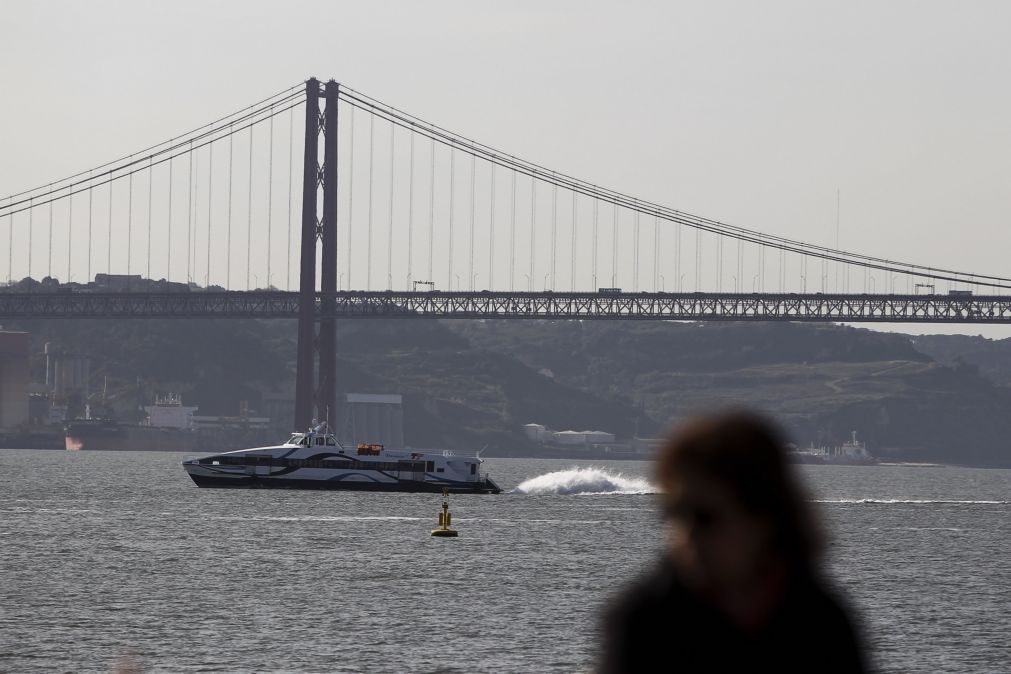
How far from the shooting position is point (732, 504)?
139 inches

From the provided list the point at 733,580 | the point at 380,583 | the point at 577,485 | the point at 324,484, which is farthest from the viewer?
the point at 577,485

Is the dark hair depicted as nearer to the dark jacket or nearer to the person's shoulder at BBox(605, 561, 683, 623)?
the dark jacket

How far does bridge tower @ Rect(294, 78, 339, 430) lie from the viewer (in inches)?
5699

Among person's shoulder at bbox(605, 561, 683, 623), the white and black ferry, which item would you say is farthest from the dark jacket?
the white and black ferry

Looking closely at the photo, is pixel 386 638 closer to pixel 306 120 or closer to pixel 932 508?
pixel 932 508

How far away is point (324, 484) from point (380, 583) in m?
53.5

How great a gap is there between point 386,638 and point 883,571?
2991cm

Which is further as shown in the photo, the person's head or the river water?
the river water

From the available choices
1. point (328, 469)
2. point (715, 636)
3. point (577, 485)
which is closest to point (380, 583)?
point (328, 469)

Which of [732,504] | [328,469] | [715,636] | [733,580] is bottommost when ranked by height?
[328,469]

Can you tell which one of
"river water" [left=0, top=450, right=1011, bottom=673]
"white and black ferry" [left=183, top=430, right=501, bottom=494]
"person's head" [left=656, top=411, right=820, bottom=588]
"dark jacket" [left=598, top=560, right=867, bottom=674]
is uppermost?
"person's head" [left=656, top=411, right=820, bottom=588]

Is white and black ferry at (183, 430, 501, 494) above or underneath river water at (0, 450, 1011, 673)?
above

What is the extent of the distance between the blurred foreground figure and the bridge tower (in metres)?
140

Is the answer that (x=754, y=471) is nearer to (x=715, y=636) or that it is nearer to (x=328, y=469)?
(x=715, y=636)
